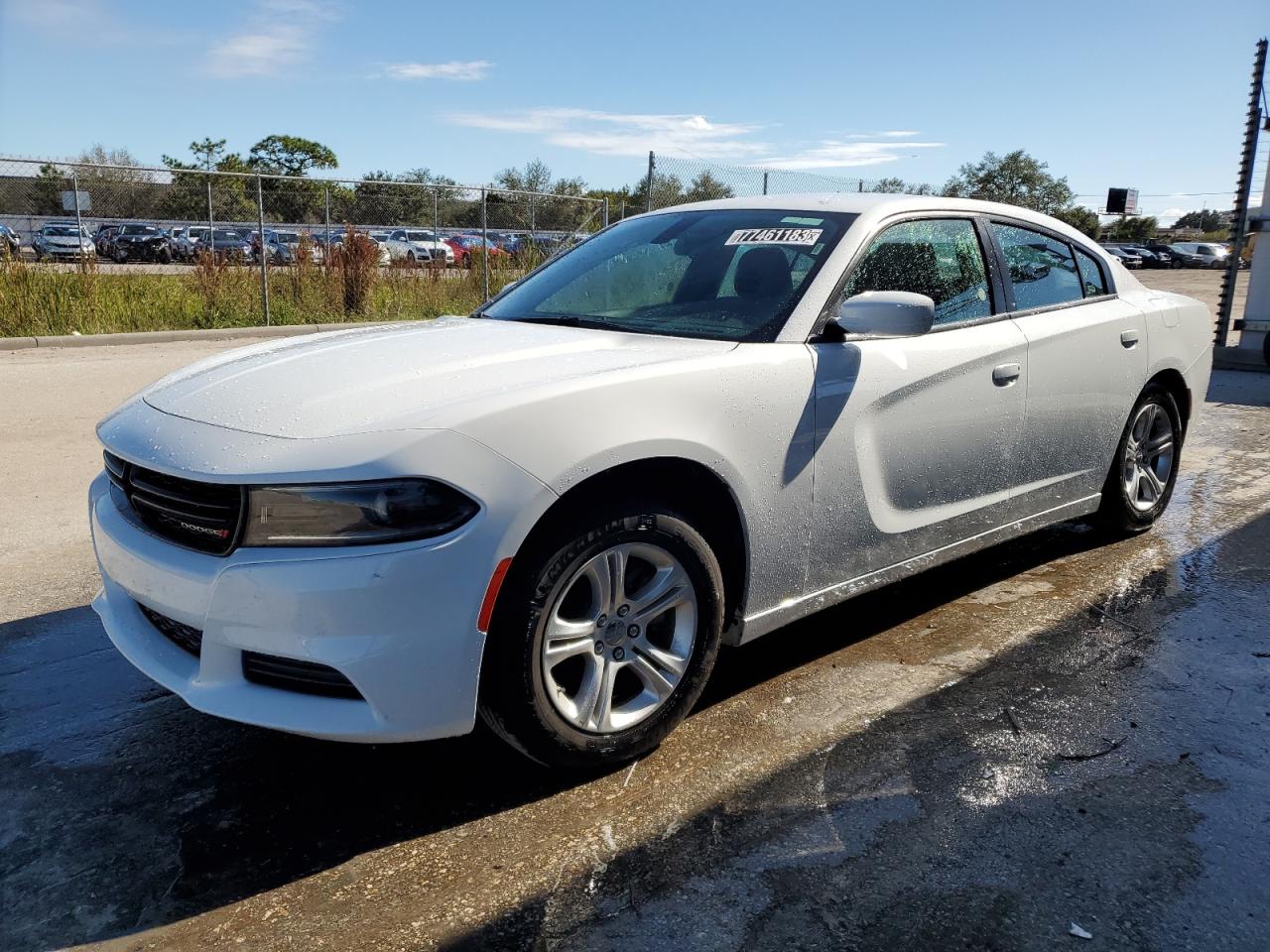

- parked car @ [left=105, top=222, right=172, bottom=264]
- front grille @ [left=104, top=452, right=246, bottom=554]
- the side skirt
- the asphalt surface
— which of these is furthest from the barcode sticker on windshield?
parked car @ [left=105, top=222, right=172, bottom=264]

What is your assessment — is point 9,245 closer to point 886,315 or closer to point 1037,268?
point 1037,268

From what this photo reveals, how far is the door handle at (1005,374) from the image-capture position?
3.85m

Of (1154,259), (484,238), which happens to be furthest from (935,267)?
(1154,259)

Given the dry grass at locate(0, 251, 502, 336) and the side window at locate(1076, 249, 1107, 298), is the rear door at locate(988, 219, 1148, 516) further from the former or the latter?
the dry grass at locate(0, 251, 502, 336)

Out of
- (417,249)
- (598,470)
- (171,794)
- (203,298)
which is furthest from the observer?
(417,249)

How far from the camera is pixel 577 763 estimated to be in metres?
2.78

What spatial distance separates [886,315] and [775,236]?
2.15 feet

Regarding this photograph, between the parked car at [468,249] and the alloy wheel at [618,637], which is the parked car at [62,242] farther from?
the alloy wheel at [618,637]

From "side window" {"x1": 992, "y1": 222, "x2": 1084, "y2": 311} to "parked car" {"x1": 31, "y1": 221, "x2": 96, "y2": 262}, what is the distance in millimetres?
12653

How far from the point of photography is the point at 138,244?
1591cm

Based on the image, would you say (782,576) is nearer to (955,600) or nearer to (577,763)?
(577,763)

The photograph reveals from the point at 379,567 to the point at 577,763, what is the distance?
84 cm

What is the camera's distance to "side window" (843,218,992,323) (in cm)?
359

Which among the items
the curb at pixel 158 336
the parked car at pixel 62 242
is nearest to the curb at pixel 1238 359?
the curb at pixel 158 336
